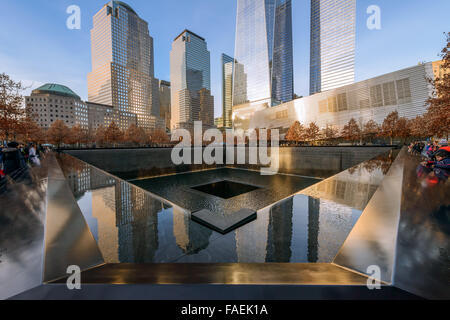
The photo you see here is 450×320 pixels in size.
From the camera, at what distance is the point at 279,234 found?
9.11ft

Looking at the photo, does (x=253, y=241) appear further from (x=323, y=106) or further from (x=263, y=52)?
(x=263, y=52)

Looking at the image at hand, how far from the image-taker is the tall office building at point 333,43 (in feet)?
223

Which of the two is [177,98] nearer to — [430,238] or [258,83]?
[258,83]

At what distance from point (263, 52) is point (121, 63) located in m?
78.7

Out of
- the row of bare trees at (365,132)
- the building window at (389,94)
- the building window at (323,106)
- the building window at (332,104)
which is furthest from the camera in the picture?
the building window at (323,106)

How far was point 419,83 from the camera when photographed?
37094 mm

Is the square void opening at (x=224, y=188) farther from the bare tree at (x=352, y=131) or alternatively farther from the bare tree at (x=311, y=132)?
the bare tree at (x=352, y=131)

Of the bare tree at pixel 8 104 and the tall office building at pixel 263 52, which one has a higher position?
the tall office building at pixel 263 52

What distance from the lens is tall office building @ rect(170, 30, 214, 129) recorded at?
398 ft

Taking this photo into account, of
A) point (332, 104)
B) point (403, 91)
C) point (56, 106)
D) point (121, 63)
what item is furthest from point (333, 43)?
point (56, 106)

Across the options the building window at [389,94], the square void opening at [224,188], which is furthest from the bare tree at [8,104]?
the building window at [389,94]

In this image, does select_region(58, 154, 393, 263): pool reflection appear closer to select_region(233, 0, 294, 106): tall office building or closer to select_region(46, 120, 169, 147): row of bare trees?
select_region(46, 120, 169, 147): row of bare trees

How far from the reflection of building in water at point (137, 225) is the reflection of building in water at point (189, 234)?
319 millimetres

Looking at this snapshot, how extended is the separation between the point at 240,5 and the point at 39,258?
446 feet
